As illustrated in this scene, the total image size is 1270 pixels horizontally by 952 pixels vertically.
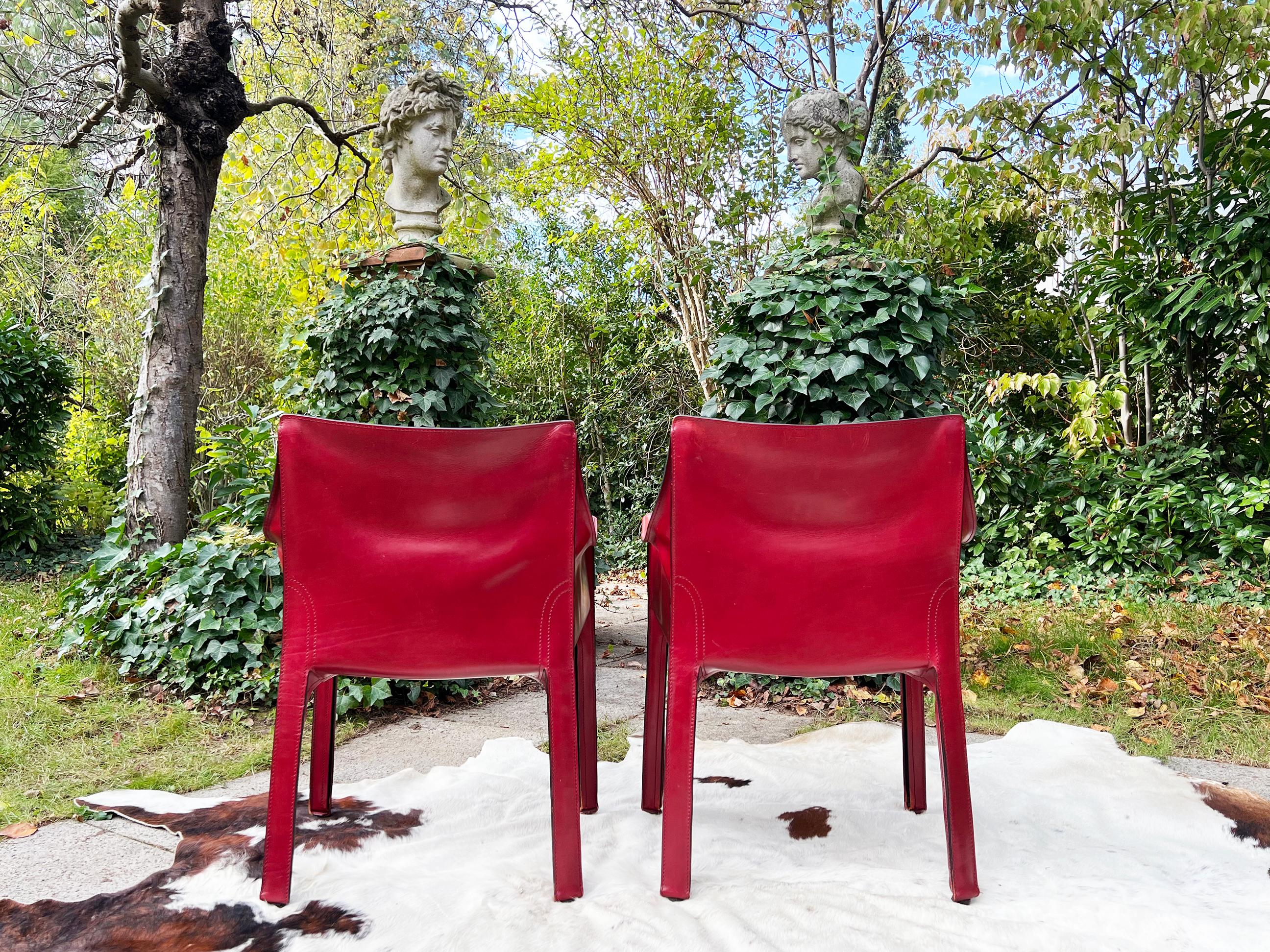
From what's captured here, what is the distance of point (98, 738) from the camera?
2779 mm

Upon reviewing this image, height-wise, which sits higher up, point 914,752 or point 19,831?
point 914,752

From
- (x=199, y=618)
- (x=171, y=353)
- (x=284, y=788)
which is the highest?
(x=171, y=353)

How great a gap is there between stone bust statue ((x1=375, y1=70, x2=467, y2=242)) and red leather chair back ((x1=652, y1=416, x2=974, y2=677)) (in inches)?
97.5

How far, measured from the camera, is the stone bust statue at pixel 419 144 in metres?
3.56

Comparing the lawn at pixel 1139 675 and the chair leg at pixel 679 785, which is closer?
the chair leg at pixel 679 785

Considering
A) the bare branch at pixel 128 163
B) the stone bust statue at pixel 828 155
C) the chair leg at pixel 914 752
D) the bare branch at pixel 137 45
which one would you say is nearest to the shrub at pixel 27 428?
the bare branch at pixel 128 163

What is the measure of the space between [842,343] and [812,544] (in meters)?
1.64

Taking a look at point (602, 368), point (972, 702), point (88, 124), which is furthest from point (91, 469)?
point (972, 702)

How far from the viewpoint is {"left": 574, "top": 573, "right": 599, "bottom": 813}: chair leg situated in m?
1.96

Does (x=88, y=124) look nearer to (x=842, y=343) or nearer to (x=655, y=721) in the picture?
(x=842, y=343)

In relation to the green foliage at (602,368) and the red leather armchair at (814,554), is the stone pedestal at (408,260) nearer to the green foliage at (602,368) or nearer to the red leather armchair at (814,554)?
the red leather armchair at (814,554)

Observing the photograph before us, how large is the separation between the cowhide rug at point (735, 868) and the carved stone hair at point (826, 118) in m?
2.48

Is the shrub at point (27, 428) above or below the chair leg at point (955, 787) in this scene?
above

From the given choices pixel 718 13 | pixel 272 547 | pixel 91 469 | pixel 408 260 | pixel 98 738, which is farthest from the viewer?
pixel 91 469
